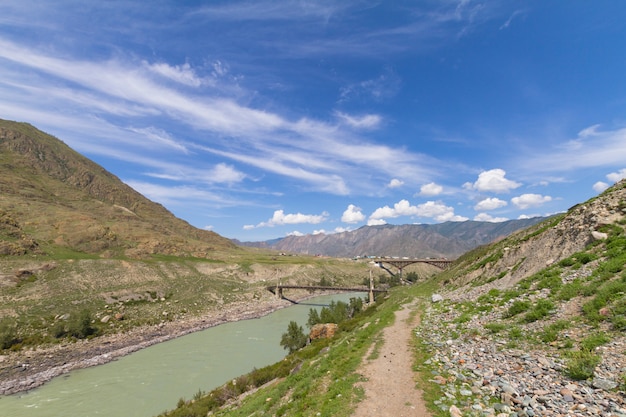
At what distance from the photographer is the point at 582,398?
758cm

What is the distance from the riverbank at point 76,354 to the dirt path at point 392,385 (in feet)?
139

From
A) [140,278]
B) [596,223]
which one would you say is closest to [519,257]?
[596,223]

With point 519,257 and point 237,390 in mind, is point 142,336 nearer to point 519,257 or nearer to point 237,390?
point 237,390

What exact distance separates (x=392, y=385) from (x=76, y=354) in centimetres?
5222

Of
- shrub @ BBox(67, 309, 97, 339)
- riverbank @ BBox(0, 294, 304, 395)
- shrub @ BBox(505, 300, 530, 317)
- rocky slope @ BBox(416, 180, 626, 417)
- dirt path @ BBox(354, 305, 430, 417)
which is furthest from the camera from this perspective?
shrub @ BBox(67, 309, 97, 339)

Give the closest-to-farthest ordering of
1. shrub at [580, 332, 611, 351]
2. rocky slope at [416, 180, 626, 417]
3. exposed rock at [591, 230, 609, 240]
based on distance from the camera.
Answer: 1. rocky slope at [416, 180, 626, 417]
2. shrub at [580, 332, 611, 351]
3. exposed rock at [591, 230, 609, 240]

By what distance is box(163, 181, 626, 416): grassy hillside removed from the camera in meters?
8.44

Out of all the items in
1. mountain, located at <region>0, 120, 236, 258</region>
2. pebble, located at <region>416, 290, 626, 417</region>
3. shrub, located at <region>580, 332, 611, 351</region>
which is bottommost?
pebble, located at <region>416, 290, 626, 417</region>

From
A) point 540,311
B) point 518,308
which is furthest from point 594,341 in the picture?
point 518,308

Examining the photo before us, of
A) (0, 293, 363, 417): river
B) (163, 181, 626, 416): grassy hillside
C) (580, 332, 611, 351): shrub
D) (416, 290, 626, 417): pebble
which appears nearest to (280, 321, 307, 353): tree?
(0, 293, 363, 417): river

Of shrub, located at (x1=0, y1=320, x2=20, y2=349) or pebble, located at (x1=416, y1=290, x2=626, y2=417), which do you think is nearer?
pebble, located at (x1=416, y1=290, x2=626, y2=417)

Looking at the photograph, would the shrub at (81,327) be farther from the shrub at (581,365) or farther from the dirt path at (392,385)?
the shrub at (581,365)

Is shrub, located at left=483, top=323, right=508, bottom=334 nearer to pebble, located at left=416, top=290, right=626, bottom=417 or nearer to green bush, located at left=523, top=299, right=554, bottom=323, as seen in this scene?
pebble, located at left=416, top=290, right=626, bottom=417

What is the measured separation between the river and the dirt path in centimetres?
2546
